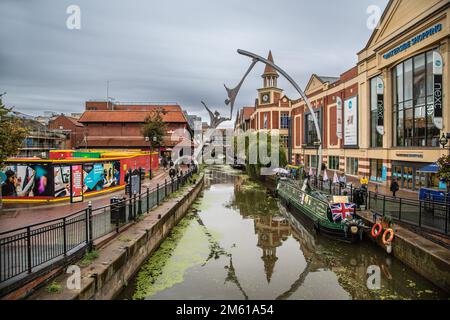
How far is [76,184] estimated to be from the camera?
16281 mm

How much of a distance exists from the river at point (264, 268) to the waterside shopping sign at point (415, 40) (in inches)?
577

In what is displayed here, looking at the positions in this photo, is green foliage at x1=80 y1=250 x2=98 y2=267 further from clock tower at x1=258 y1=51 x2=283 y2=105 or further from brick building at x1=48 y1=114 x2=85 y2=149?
clock tower at x1=258 y1=51 x2=283 y2=105

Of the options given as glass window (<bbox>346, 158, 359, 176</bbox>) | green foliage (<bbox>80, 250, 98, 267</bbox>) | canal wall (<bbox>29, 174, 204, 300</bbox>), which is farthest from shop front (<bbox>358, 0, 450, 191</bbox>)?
green foliage (<bbox>80, 250, 98, 267</bbox>)

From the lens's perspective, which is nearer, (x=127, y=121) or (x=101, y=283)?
(x=101, y=283)

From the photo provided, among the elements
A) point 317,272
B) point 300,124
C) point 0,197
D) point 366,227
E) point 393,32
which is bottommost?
point 317,272

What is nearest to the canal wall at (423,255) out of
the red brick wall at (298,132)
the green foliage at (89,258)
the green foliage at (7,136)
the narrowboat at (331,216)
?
the narrowboat at (331,216)

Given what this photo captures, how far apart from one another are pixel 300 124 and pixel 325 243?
124 feet

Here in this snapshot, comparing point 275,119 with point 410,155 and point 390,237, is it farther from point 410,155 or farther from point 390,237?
point 390,237

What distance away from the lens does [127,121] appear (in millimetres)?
56812

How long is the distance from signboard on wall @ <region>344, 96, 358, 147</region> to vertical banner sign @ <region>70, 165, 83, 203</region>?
25.0 meters
